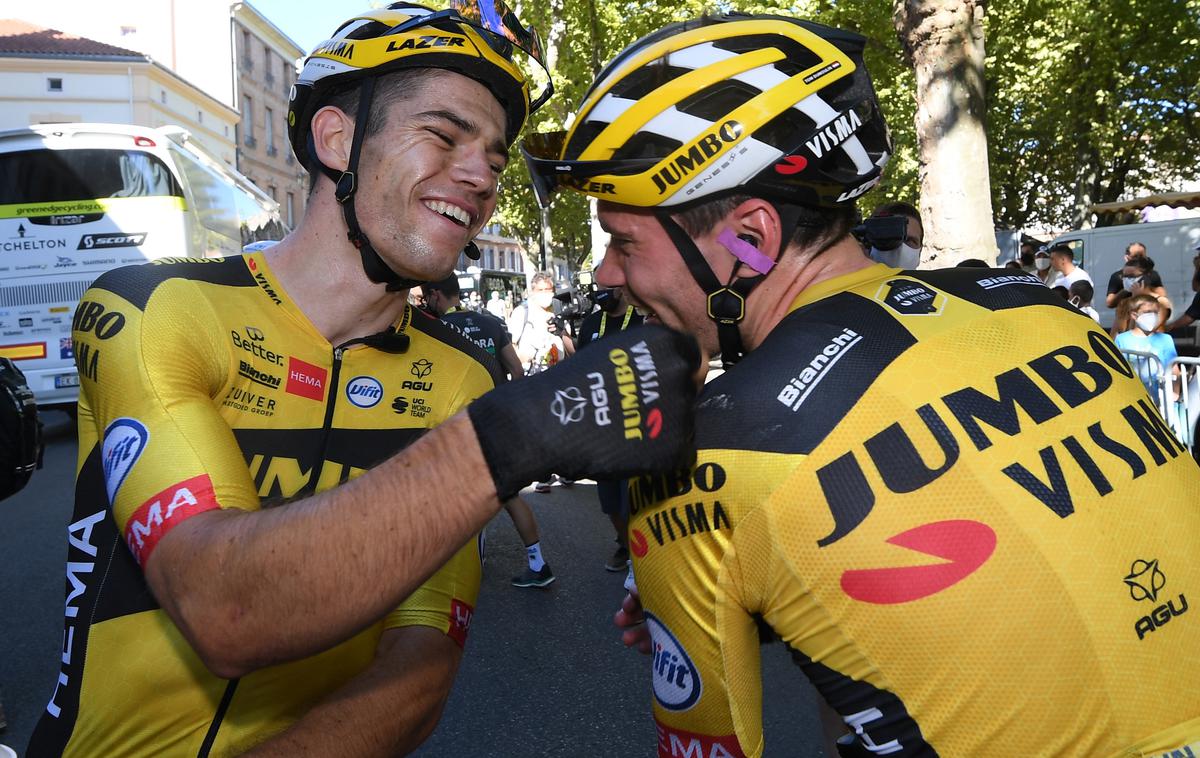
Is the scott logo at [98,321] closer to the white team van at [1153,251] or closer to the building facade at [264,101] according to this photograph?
the white team van at [1153,251]

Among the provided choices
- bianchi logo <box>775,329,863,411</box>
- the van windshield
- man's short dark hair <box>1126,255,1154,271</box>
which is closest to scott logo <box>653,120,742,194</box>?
bianchi logo <box>775,329,863,411</box>

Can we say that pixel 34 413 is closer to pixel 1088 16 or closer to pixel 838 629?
pixel 838 629

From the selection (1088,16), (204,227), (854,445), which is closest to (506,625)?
(854,445)

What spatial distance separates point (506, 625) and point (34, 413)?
300cm

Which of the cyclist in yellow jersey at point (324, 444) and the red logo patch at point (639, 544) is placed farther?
the red logo patch at point (639, 544)

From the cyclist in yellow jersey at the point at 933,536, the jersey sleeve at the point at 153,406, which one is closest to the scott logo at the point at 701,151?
the cyclist in yellow jersey at the point at 933,536

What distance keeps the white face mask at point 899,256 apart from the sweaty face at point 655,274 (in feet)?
17.3

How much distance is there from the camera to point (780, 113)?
6.03 feet

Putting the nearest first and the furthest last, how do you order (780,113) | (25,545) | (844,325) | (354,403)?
1. (844,325)
2. (780,113)
3. (354,403)
4. (25,545)

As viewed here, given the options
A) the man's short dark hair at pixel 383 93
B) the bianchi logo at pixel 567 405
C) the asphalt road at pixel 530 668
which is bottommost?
the asphalt road at pixel 530 668

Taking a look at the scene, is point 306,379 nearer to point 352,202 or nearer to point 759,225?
point 352,202

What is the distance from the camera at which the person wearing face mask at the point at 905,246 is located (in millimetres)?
7109

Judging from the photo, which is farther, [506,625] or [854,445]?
[506,625]

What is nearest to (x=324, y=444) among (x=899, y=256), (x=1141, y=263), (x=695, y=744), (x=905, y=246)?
(x=695, y=744)
